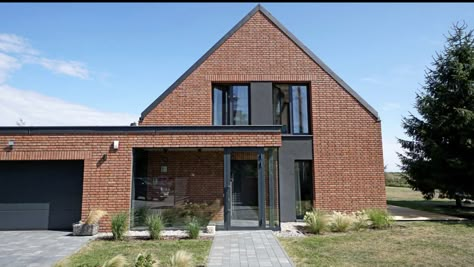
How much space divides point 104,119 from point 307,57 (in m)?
19.2

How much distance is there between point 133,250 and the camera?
8359 millimetres

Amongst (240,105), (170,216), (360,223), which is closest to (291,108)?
(240,105)

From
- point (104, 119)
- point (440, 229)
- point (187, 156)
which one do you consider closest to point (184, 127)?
point (187, 156)

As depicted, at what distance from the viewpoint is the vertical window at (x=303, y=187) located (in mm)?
13547

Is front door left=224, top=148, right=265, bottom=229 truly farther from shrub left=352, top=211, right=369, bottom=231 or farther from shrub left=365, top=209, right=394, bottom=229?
shrub left=365, top=209, right=394, bottom=229

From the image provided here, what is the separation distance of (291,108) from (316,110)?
1.04 m

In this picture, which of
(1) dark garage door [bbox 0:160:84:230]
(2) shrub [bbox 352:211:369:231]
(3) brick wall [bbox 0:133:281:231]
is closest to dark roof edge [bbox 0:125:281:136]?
(3) brick wall [bbox 0:133:281:231]

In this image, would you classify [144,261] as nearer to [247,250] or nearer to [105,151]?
[247,250]

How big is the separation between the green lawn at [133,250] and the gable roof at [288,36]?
6015 millimetres

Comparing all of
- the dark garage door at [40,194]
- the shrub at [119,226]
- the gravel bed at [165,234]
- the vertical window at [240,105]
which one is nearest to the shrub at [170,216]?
the gravel bed at [165,234]

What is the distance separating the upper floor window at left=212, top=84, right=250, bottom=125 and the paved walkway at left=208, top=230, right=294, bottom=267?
5.10 m

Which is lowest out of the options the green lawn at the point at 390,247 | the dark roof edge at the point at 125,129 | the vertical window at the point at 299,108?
the green lawn at the point at 390,247

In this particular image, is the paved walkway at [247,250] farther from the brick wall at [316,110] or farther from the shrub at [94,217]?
the brick wall at [316,110]

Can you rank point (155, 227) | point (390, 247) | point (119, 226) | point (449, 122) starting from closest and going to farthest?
point (390, 247)
point (119, 226)
point (155, 227)
point (449, 122)
